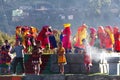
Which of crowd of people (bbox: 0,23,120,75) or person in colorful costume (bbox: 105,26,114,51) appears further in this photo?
person in colorful costume (bbox: 105,26,114,51)

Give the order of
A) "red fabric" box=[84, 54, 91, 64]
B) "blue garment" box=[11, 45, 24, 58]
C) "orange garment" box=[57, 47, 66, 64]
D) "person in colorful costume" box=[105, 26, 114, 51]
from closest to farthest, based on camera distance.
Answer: "red fabric" box=[84, 54, 91, 64] < "orange garment" box=[57, 47, 66, 64] < "blue garment" box=[11, 45, 24, 58] < "person in colorful costume" box=[105, 26, 114, 51]

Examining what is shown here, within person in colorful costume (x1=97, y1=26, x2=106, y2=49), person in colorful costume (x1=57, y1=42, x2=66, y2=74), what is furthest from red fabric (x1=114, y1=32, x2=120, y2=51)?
person in colorful costume (x1=57, y1=42, x2=66, y2=74)

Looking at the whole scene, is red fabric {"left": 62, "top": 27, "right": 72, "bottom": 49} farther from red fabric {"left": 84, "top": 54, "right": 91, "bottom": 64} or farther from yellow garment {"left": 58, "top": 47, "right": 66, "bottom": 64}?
red fabric {"left": 84, "top": 54, "right": 91, "bottom": 64}

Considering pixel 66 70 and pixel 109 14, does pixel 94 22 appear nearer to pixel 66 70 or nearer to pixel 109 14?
pixel 109 14

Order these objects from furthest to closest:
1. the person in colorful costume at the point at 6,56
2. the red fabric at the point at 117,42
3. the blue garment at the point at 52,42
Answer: the red fabric at the point at 117,42 → the blue garment at the point at 52,42 → the person in colorful costume at the point at 6,56

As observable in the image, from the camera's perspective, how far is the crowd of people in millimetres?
19078

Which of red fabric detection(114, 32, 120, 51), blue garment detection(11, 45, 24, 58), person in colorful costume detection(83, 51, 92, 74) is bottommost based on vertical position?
person in colorful costume detection(83, 51, 92, 74)

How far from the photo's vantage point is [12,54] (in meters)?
21.9

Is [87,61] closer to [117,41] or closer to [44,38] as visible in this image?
[44,38]

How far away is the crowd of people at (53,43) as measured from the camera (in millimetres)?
19078

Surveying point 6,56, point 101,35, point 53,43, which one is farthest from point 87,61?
point 101,35

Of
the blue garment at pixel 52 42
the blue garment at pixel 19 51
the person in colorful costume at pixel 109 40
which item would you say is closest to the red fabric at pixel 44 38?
the blue garment at pixel 52 42

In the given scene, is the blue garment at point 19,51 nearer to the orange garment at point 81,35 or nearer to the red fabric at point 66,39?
the red fabric at point 66,39

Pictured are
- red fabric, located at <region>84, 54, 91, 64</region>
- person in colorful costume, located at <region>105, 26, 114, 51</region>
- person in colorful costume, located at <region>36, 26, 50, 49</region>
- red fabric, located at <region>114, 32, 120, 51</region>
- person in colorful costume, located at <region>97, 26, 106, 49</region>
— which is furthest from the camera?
person in colorful costume, located at <region>97, 26, 106, 49</region>
